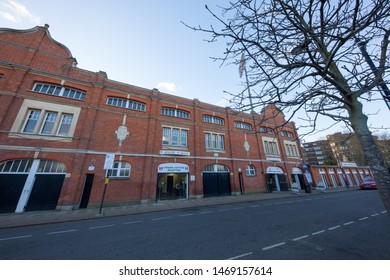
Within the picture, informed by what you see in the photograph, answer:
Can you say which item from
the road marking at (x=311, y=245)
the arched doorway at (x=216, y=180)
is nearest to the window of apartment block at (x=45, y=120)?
the arched doorway at (x=216, y=180)

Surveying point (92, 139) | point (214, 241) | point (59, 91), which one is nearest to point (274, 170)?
point (214, 241)

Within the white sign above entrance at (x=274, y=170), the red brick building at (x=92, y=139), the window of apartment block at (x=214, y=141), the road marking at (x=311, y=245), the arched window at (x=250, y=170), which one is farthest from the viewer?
the white sign above entrance at (x=274, y=170)

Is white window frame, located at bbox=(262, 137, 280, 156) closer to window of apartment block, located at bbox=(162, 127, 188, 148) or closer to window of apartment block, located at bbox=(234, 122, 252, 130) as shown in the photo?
window of apartment block, located at bbox=(234, 122, 252, 130)

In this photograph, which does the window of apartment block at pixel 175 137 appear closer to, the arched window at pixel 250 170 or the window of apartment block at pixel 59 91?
the window of apartment block at pixel 59 91

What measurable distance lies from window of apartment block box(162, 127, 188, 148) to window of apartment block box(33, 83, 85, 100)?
8474 mm

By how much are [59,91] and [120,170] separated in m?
8.96

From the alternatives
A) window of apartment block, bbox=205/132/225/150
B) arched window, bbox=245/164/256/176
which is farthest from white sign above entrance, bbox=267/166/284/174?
window of apartment block, bbox=205/132/225/150

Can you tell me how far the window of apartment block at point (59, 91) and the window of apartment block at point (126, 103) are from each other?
7.86ft

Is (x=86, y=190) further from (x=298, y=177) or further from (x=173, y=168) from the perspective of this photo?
(x=298, y=177)

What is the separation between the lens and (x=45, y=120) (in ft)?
39.5

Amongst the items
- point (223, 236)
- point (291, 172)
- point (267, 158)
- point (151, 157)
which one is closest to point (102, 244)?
point (223, 236)

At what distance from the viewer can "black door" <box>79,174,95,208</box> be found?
1144cm

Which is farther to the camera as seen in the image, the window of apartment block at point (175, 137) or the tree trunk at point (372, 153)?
the window of apartment block at point (175, 137)

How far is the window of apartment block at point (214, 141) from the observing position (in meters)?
18.2
